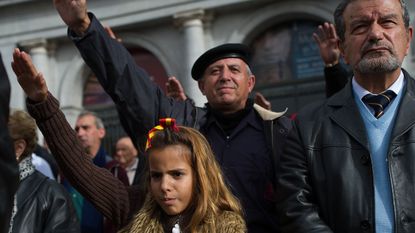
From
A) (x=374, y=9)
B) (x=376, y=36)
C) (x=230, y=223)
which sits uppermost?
(x=374, y=9)

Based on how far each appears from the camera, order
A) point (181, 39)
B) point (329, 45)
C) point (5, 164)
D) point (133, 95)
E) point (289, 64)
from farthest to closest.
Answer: point (181, 39) → point (289, 64) → point (329, 45) → point (133, 95) → point (5, 164)

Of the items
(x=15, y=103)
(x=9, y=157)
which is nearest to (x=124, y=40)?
(x=15, y=103)

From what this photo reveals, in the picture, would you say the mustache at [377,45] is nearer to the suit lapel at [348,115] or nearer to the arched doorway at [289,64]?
the suit lapel at [348,115]

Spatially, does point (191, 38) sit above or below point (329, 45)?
above

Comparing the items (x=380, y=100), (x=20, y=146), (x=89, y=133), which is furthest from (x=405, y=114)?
(x=89, y=133)

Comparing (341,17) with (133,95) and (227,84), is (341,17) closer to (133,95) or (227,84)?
(227,84)

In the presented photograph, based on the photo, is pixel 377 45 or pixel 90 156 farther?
pixel 90 156

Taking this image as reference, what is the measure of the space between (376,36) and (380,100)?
0.27 metres

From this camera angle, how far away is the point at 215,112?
10.9ft

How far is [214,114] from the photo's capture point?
131 inches

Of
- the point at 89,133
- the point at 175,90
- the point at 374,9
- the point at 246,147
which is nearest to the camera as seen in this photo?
the point at 374,9

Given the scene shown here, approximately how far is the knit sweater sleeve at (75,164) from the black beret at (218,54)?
2.96ft

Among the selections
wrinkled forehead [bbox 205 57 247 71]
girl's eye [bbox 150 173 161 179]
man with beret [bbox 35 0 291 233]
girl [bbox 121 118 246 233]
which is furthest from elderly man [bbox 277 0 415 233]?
wrinkled forehead [bbox 205 57 247 71]

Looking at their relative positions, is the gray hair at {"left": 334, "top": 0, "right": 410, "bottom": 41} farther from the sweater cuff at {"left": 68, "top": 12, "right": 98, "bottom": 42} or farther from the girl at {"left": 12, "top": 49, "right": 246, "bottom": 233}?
the sweater cuff at {"left": 68, "top": 12, "right": 98, "bottom": 42}
